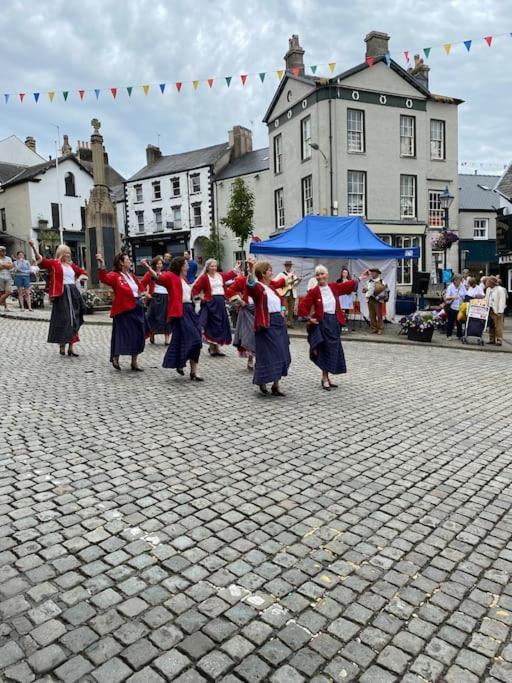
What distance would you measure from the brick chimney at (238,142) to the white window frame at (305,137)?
14570 mm

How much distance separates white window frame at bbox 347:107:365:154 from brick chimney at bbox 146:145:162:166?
25426 millimetres

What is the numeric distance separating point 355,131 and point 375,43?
15.2 ft

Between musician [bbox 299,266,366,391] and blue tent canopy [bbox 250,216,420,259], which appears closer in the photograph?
musician [bbox 299,266,366,391]

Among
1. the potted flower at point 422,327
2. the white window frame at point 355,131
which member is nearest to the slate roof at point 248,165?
the white window frame at point 355,131

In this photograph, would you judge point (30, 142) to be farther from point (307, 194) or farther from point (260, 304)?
point (260, 304)

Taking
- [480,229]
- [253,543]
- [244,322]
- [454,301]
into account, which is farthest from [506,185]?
[253,543]

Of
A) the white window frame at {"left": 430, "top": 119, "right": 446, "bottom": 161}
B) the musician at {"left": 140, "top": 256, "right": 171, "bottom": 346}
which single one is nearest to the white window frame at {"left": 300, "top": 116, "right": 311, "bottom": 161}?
the white window frame at {"left": 430, "top": 119, "right": 446, "bottom": 161}

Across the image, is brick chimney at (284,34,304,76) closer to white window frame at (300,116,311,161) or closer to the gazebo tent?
white window frame at (300,116,311,161)

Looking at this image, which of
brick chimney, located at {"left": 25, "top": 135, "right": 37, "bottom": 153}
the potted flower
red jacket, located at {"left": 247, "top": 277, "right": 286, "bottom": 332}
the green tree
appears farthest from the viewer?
brick chimney, located at {"left": 25, "top": 135, "right": 37, "bottom": 153}

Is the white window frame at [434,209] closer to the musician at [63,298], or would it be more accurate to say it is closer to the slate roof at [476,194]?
the slate roof at [476,194]

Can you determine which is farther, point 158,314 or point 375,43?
point 375,43

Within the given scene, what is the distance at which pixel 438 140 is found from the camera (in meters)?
29.2

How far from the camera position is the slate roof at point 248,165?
3697cm

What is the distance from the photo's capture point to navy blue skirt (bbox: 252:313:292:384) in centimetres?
705
